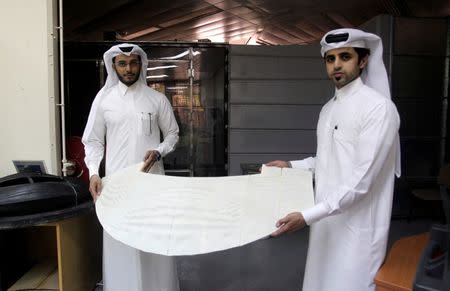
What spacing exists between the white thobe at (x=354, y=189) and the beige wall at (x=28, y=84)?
5.91ft

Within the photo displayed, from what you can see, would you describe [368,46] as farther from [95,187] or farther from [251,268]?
[251,268]

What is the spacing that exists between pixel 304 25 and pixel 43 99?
5083mm

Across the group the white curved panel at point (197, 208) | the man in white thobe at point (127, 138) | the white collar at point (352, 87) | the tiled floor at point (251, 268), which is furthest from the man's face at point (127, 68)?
the tiled floor at point (251, 268)

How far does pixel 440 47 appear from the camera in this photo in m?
4.31

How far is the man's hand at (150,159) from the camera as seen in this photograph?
77.1 inches

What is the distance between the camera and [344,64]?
60.6 inches

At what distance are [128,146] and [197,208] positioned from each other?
709 millimetres

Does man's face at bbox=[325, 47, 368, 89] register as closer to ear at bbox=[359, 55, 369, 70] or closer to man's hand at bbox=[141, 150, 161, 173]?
ear at bbox=[359, 55, 369, 70]

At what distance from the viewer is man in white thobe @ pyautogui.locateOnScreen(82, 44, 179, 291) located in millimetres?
2078

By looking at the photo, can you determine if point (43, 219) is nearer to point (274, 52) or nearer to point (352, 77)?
point (352, 77)

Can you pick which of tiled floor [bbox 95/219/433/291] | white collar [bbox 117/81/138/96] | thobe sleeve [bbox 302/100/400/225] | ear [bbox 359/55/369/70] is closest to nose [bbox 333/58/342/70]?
ear [bbox 359/55/369/70]

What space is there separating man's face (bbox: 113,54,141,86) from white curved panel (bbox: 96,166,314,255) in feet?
1.88

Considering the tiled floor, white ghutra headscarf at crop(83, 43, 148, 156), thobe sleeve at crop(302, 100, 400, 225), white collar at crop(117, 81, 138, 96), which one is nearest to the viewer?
thobe sleeve at crop(302, 100, 400, 225)

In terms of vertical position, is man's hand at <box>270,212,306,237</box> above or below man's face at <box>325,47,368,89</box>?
below
